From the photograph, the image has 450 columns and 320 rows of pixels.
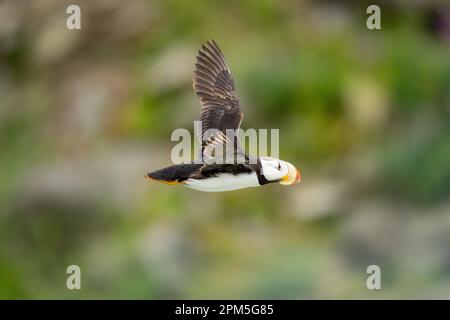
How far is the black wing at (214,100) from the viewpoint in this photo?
11.8ft

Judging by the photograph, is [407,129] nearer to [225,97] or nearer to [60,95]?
[60,95]

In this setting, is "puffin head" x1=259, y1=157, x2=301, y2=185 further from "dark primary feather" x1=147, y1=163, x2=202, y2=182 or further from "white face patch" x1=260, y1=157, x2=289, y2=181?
"dark primary feather" x1=147, y1=163, x2=202, y2=182

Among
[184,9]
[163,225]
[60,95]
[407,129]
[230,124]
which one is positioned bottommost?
[230,124]

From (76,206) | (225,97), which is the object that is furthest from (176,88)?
(225,97)

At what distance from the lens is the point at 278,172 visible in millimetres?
3514

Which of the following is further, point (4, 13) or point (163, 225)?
point (4, 13)

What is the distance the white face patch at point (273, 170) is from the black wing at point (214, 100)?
6.0 inches

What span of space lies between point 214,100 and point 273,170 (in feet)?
1.61

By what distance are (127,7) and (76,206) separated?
207cm

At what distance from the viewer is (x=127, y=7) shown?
7.94 meters
